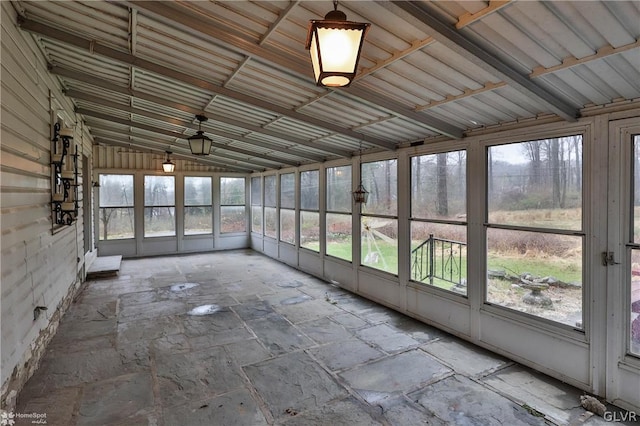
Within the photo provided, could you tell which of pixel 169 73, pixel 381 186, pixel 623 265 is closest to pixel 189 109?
pixel 169 73

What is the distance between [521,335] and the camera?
150 inches

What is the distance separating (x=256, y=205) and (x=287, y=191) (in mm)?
2587

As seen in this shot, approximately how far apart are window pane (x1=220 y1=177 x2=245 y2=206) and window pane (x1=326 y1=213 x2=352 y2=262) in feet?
17.5

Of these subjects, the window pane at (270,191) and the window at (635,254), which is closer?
the window at (635,254)

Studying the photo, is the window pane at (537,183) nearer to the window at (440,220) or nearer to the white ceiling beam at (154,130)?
the window at (440,220)

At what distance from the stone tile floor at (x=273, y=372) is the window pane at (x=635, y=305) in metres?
0.68

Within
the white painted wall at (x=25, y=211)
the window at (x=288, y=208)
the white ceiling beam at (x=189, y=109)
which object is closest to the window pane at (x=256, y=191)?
the window at (x=288, y=208)

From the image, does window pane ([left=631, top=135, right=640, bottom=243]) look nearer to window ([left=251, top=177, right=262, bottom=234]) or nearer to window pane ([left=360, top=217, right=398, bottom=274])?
window pane ([left=360, top=217, right=398, bottom=274])

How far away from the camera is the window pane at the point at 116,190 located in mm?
9711

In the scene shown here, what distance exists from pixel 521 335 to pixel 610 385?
0.83 meters

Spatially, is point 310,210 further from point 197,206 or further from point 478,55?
point 478,55

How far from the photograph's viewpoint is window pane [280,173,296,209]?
8961mm

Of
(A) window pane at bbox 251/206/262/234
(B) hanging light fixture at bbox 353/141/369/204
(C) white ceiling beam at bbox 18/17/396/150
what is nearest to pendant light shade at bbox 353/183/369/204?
(B) hanging light fixture at bbox 353/141/369/204

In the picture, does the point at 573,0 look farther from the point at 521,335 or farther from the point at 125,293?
the point at 125,293
